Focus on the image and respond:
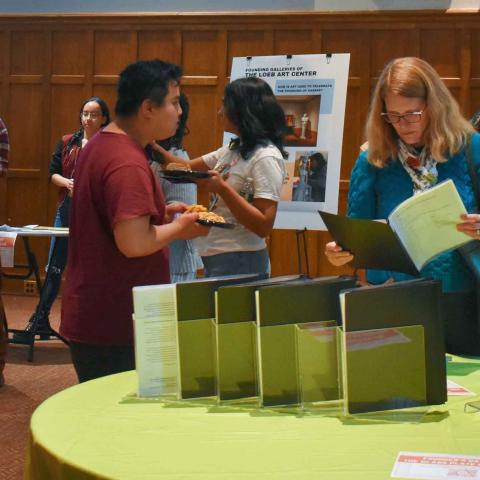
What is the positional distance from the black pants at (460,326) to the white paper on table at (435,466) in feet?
2.93

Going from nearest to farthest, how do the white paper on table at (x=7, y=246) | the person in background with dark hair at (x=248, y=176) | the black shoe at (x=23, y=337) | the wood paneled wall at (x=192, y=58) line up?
1. the person in background with dark hair at (x=248, y=176)
2. the white paper on table at (x=7, y=246)
3. the black shoe at (x=23, y=337)
4. the wood paneled wall at (x=192, y=58)

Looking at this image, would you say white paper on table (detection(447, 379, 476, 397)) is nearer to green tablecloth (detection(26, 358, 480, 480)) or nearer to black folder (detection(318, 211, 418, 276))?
green tablecloth (detection(26, 358, 480, 480))

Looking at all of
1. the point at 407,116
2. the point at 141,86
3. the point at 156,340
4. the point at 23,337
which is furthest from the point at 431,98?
the point at 23,337

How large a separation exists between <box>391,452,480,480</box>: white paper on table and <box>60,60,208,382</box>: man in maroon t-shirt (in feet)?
2.96

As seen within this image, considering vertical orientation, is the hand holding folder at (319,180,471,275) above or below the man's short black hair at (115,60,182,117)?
below

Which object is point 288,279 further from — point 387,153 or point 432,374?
point 387,153

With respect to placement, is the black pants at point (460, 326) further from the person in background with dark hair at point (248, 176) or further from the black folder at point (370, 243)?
the person in background with dark hair at point (248, 176)

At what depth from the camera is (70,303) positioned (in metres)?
2.02

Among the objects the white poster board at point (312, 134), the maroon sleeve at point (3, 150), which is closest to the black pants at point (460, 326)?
the white poster board at point (312, 134)

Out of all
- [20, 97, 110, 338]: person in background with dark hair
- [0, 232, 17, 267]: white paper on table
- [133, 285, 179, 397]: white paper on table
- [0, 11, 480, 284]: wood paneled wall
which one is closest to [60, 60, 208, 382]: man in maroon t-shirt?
[133, 285, 179, 397]: white paper on table

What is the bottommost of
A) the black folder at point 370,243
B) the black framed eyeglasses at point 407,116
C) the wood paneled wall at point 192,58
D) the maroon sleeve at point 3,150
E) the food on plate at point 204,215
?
the black folder at point 370,243

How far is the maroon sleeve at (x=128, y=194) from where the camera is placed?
1.86 metres

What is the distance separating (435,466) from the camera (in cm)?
117

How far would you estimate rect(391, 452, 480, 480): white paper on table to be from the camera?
3.72ft
